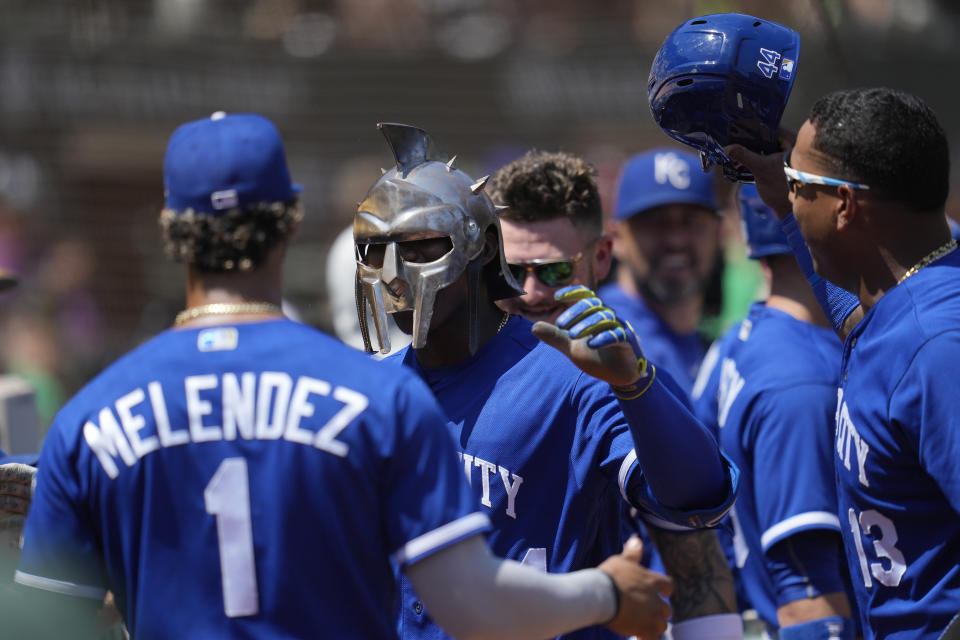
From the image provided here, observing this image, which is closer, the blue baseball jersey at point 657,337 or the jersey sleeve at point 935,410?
the jersey sleeve at point 935,410

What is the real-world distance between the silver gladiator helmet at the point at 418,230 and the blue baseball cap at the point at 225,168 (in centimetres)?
66

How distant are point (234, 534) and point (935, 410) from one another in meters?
1.55

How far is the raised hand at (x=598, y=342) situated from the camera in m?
2.81

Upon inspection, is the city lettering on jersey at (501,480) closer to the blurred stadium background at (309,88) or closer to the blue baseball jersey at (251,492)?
the blue baseball jersey at (251,492)

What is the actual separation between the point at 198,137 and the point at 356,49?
496 inches

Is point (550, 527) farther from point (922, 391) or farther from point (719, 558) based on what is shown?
point (719, 558)

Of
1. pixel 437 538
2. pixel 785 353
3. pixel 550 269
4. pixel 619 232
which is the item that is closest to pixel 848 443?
pixel 437 538

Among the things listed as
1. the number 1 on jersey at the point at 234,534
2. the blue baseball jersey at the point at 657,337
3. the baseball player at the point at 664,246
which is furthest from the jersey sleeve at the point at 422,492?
the blue baseball jersey at the point at 657,337

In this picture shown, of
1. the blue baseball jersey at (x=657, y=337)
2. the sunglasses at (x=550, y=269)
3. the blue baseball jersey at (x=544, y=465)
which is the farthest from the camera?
the blue baseball jersey at (x=657, y=337)

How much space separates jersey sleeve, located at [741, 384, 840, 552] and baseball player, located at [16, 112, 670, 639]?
5.90 feet

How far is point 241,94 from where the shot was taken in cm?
1448

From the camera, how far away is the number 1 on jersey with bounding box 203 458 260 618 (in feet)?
8.13

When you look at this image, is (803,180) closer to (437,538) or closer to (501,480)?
(501,480)

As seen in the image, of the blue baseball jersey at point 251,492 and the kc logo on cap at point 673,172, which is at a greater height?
the blue baseball jersey at point 251,492
